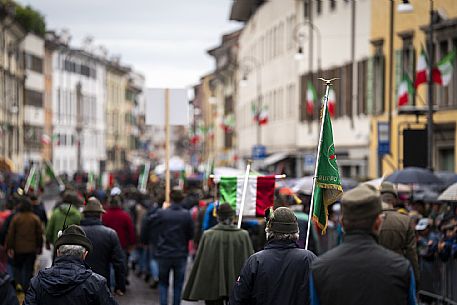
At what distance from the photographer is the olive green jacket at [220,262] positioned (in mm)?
13117

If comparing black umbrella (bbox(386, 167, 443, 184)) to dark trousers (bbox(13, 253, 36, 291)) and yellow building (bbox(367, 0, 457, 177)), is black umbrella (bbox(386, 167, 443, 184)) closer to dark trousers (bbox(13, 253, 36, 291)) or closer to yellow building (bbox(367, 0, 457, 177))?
yellow building (bbox(367, 0, 457, 177))

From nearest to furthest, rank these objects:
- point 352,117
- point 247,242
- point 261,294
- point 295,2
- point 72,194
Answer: point 261,294 < point 247,242 < point 72,194 < point 352,117 < point 295,2

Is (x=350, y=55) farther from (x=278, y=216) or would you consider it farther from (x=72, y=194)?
(x=278, y=216)

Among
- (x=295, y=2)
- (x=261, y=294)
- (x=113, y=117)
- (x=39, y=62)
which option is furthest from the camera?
(x=113, y=117)

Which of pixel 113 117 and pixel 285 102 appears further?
pixel 113 117

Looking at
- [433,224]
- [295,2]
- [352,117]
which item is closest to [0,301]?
[433,224]

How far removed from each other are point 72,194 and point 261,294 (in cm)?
856

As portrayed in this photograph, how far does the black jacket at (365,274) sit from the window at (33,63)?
256 ft

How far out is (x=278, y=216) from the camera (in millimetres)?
9336

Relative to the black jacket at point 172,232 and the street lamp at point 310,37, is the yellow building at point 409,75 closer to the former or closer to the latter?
the street lamp at point 310,37

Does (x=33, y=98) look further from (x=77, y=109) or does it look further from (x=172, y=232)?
(x=172, y=232)

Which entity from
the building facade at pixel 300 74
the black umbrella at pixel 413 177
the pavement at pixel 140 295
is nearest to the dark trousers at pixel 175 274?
the pavement at pixel 140 295

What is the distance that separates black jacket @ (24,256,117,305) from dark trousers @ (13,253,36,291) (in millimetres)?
9654

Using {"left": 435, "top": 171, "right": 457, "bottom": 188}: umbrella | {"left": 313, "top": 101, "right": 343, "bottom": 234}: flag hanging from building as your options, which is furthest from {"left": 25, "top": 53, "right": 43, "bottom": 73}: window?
{"left": 313, "top": 101, "right": 343, "bottom": 234}: flag hanging from building
